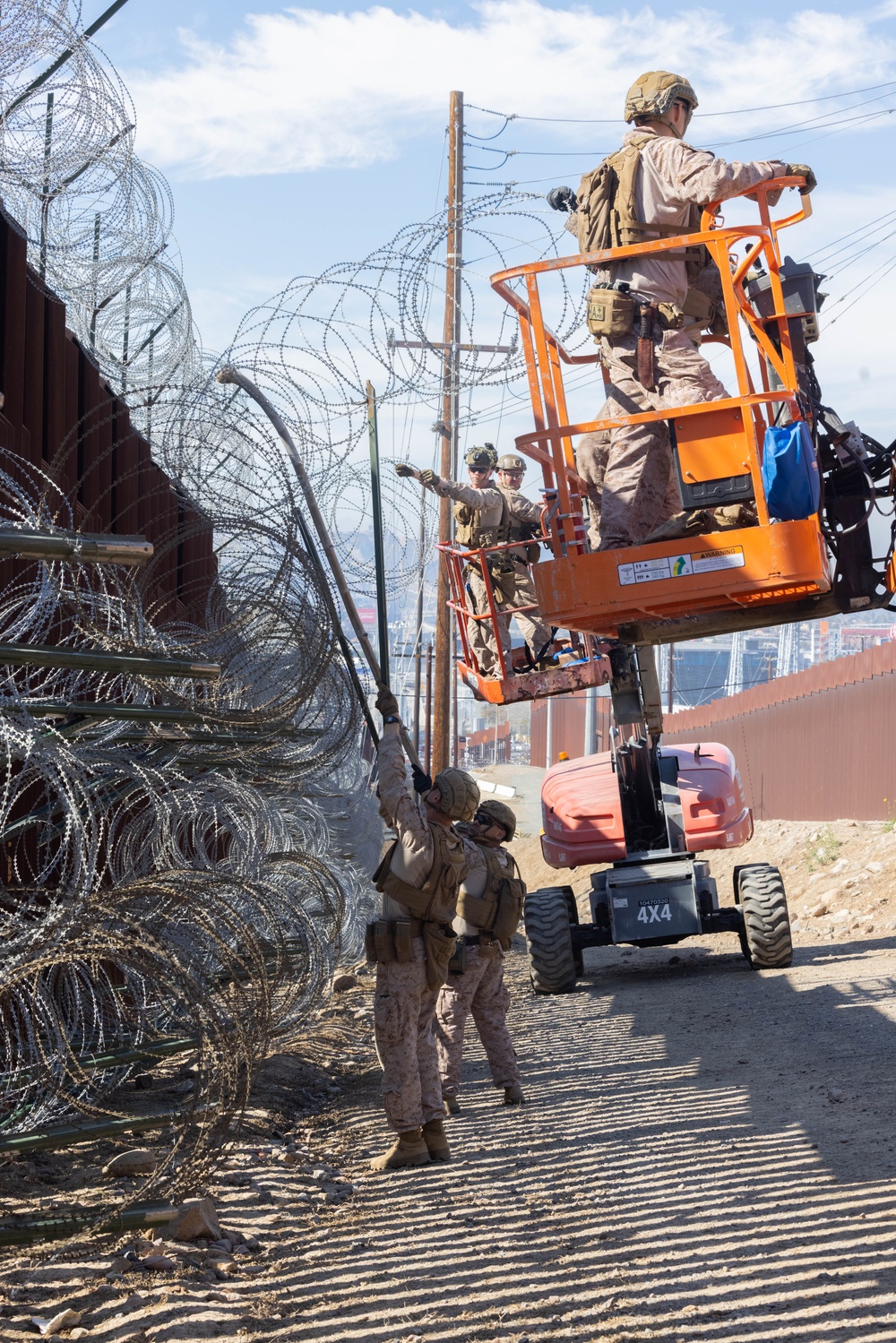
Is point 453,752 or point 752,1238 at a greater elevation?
point 453,752

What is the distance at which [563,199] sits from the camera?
24.4 ft

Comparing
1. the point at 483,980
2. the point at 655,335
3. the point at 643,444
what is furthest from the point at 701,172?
the point at 483,980

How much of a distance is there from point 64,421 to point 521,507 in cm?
391

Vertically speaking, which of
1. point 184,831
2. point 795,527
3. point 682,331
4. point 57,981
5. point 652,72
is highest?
point 652,72

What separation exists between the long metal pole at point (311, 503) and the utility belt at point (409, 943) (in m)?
1.08

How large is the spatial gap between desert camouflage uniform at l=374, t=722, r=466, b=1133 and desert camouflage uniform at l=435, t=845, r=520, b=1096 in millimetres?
923

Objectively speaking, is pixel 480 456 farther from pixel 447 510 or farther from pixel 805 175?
pixel 447 510

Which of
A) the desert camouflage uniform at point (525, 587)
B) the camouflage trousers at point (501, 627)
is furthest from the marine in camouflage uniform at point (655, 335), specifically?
the desert camouflage uniform at point (525, 587)

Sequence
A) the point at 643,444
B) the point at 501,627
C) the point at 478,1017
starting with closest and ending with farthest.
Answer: the point at 643,444, the point at 478,1017, the point at 501,627

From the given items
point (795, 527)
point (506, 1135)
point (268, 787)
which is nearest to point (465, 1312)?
point (506, 1135)

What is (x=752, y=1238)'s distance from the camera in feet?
15.7

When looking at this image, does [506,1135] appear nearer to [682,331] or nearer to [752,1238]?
[752,1238]

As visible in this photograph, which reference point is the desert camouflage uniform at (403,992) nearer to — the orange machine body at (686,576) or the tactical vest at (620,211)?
the orange machine body at (686,576)

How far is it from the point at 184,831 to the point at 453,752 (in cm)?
1422
